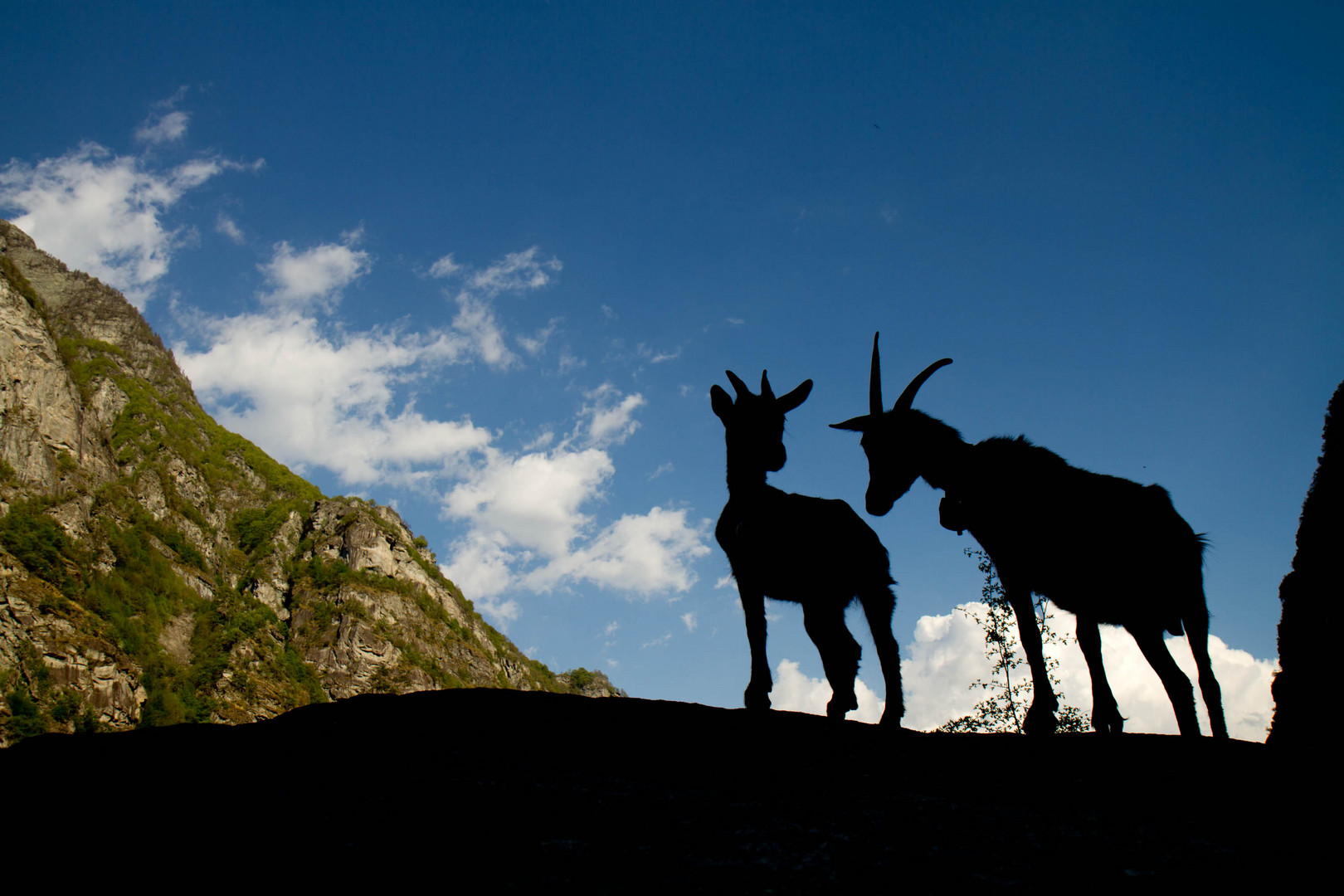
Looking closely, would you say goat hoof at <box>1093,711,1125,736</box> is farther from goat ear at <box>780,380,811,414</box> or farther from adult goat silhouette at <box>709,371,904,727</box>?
goat ear at <box>780,380,811,414</box>

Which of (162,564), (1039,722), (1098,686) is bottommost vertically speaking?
(1039,722)

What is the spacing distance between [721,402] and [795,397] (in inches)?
32.9

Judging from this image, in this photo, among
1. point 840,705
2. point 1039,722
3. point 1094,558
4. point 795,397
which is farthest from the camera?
point 795,397

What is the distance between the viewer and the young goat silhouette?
22.4 ft

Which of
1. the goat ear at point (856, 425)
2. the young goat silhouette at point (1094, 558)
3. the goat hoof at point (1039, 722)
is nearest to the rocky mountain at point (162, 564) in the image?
the goat ear at point (856, 425)

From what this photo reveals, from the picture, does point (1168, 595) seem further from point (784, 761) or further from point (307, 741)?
point (307, 741)

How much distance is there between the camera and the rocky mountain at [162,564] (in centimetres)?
7244

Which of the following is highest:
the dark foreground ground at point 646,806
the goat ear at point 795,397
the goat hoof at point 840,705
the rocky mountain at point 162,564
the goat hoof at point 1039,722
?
the rocky mountain at point 162,564

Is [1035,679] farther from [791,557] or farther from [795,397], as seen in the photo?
[795,397]

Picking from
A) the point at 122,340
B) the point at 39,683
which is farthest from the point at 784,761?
the point at 122,340

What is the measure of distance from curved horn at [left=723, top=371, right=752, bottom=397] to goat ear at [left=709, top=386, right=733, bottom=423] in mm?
156

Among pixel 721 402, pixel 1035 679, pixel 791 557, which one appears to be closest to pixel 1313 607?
pixel 1035 679

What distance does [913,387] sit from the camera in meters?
8.66

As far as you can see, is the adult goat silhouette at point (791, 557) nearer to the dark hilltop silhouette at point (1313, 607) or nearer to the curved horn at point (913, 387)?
the curved horn at point (913, 387)
